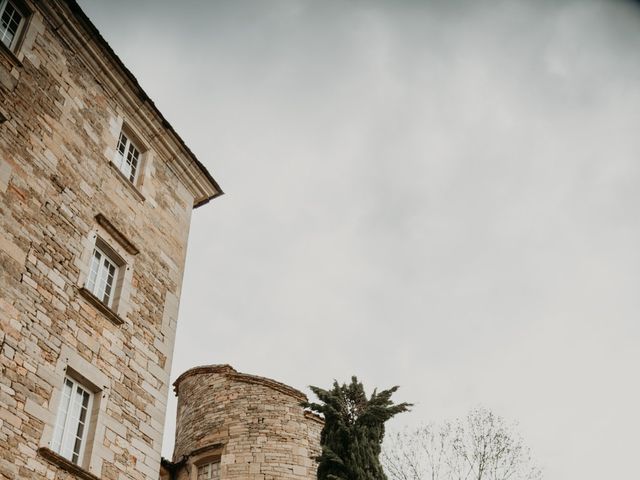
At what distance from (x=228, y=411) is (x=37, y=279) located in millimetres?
11178

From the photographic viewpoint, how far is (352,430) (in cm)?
1416

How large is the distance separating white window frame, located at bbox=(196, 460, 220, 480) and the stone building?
812cm

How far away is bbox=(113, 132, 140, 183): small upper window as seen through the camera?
44.4 ft

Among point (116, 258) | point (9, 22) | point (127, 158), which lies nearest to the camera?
point (9, 22)

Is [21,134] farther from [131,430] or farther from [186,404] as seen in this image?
[186,404]

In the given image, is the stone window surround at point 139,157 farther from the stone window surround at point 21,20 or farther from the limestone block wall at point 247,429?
the limestone block wall at point 247,429

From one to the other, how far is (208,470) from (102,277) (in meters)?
10.1

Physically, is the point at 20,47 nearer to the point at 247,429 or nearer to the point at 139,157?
the point at 139,157

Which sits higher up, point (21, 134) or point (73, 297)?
point (21, 134)

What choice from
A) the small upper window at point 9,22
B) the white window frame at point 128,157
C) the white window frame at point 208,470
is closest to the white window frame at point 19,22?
the small upper window at point 9,22

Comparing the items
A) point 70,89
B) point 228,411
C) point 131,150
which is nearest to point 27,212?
point 70,89

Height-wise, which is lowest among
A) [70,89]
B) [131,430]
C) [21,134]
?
[131,430]

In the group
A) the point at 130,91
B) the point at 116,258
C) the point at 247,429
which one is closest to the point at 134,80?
the point at 130,91

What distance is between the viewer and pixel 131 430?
1089cm
